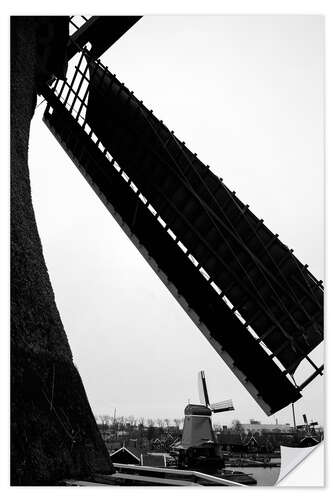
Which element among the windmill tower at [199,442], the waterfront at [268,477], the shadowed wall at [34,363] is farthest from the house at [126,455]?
the shadowed wall at [34,363]

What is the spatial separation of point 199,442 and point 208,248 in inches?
488

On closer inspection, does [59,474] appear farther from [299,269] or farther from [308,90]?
[308,90]

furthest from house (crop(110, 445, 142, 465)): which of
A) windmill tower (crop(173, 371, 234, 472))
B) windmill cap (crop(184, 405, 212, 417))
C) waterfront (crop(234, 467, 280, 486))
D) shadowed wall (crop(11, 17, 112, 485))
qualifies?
shadowed wall (crop(11, 17, 112, 485))

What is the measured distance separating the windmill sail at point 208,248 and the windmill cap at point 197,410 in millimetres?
11336

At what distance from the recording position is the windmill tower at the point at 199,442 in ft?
55.7

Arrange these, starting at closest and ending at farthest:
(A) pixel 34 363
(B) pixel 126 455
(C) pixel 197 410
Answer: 1. (A) pixel 34 363
2. (B) pixel 126 455
3. (C) pixel 197 410

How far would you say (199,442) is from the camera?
17844 mm

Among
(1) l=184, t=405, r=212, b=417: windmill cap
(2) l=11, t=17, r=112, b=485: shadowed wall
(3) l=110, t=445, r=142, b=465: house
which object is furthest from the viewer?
(1) l=184, t=405, r=212, b=417: windmill cap

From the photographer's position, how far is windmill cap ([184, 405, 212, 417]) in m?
18.5

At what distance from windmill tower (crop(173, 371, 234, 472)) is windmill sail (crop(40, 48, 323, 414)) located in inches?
Answer: 353

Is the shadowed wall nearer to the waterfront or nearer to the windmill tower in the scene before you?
the waterfront

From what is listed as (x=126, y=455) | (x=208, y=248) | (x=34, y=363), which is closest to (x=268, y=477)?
(x=208, y=248)

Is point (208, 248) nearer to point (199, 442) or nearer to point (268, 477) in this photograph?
point (268, 477)
